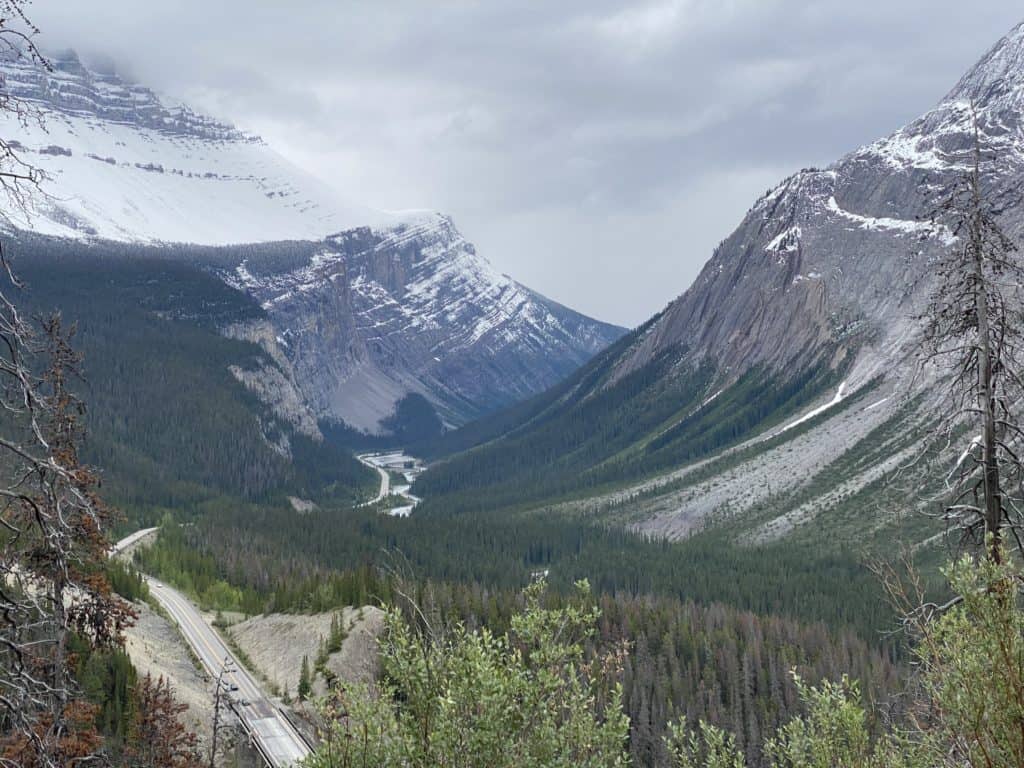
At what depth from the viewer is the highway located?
1780 inches

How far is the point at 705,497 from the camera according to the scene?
6737 inches

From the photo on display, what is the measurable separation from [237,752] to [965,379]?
4082 centimetres

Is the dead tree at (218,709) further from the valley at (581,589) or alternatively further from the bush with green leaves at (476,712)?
the bush with green leaves at (476,712)

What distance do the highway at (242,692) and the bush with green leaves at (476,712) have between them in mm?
25146

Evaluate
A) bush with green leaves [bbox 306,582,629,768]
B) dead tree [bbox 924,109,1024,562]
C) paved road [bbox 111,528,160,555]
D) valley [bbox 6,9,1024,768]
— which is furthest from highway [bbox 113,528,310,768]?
paved road [bbox 111,528,160,555]

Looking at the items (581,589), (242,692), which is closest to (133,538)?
(242,692)

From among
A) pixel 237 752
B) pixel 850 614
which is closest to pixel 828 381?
pixel 850 614

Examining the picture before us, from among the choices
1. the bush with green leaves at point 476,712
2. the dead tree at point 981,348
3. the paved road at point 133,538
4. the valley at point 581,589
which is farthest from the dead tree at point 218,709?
the paved road at point 133,538

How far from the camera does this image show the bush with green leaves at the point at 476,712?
10.9 meters

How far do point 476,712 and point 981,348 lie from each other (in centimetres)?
1283

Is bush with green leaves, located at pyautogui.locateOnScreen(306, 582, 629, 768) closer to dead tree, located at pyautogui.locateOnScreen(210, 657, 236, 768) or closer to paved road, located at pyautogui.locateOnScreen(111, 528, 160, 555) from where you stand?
dead tree, located at pyautogui.locateOnScreen(210, 657, 236, 768)

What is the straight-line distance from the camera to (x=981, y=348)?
17.4 meters

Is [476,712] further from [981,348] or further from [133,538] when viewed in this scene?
[133,538]

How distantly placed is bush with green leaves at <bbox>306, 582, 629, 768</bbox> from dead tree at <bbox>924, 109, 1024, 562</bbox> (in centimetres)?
912
